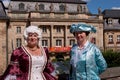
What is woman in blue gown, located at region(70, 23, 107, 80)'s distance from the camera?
5121 mm

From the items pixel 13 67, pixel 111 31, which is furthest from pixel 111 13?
pixel 13 67

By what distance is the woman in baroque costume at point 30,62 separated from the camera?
510cm

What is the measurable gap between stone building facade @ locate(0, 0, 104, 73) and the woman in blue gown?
1342 inches

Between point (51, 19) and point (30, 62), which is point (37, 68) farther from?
point (51, 19)

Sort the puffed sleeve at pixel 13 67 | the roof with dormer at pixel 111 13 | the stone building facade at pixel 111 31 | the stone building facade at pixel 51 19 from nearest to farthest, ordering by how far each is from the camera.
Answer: the puffed sleeve at pixel 13 67 → the stone building facade at pixel 51 19 → the stone building facade at pixel 111 31 → the roof with dormer at pixel 111 13

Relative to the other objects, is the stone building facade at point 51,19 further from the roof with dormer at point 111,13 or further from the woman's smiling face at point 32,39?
the woman's smiling face at point 32,39

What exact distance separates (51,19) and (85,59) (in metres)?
36.0

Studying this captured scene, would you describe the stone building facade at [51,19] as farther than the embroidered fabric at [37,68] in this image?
Yes

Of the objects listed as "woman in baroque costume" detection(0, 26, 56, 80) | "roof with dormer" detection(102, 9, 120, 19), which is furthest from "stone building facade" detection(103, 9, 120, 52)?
"woman in baroque costume" detection(0, 26, 56, 80)

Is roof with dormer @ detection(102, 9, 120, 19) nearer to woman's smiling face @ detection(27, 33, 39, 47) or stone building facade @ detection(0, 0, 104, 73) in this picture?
stone building facade @ detection(0, 0, 104, 73)


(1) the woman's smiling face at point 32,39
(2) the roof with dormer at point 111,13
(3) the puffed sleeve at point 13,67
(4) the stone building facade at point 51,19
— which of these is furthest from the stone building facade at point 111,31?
(3) the puffed sleeve at point 13,67

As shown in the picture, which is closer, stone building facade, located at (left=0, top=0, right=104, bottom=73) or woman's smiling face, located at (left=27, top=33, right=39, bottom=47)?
woman's smiling face, located at (left=27, top=33, right=39, bottom=47)

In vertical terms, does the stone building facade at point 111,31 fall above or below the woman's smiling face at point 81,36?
below

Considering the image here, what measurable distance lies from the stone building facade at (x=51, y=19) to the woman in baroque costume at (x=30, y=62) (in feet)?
111
